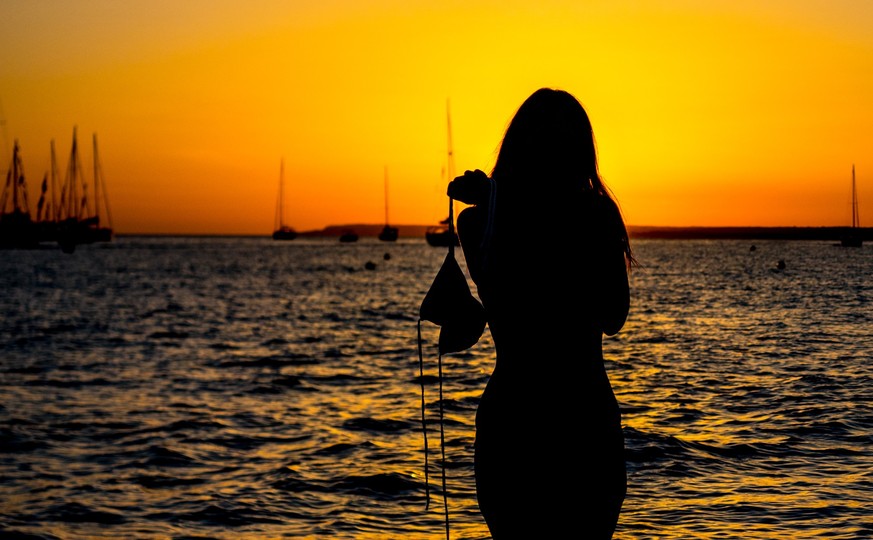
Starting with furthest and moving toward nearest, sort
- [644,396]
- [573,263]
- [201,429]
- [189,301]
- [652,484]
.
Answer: [189,301] < [644,396] < [201,429] < [652,484] < [573,263]

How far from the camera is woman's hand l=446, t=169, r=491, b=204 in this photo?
296cm

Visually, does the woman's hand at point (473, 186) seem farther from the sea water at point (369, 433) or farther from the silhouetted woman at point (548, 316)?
the sea water at point (369, 433)

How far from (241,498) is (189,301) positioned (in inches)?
1740

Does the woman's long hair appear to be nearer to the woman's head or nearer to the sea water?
the woman's head

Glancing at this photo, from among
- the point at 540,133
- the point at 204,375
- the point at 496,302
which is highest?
the point at 540,133

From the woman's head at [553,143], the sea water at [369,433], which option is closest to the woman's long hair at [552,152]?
the woman's head at [553,143]

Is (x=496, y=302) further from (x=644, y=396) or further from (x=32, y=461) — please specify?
(x=644, y=396)

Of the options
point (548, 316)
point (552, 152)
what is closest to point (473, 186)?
point (552, 152)

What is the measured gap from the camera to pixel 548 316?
2961 millimetres

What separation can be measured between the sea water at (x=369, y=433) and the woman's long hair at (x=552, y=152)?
25 centimetres

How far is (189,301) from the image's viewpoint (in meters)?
52.8

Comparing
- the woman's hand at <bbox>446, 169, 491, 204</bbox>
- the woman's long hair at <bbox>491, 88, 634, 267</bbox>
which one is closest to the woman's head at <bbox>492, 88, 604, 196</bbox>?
the woman's long hair at <bbox>491, 88, 634, 267</bbox>

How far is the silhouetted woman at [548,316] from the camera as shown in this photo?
2969 millimetres

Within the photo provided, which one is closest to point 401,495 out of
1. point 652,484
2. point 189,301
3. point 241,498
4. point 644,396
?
point 241,498
